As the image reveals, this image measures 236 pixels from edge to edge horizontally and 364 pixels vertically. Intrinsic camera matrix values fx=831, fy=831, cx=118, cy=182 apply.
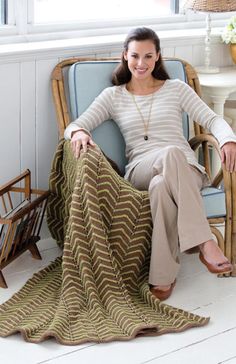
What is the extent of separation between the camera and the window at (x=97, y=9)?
4008 mm

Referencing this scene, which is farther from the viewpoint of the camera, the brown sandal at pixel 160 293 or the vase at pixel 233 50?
the vase at pixel 233 50

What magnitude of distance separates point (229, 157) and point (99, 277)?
73 centimetres

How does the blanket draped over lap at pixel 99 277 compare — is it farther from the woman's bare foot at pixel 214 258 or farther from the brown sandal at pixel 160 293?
the woman's bare foot at pixel 214 258

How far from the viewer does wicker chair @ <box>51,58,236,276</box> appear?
3.43m

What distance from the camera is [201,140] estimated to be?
147 inches

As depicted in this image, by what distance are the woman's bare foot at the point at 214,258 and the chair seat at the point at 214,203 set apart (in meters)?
0.22

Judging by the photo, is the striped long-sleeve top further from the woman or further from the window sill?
the window sill

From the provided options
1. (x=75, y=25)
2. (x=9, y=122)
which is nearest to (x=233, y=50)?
(x=75, y=25)

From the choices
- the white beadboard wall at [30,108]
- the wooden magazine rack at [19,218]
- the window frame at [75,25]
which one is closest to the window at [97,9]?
the window frame at [75,25]

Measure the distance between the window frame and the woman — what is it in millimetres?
515

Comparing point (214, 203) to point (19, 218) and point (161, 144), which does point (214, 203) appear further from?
point (19, 218)

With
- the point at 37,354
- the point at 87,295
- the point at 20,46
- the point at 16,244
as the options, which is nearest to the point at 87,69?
the point at 20,46

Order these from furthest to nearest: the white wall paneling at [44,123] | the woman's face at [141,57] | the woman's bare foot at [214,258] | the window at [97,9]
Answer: the window at [97,9], the white wall paneling at [44,123], the woman's face at [141,57], the woman's bare foot at [214,258]

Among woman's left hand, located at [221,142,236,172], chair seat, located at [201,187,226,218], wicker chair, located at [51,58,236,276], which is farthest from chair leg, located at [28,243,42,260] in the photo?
woman's left hand, located at [221,142,236,172]
